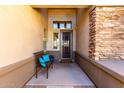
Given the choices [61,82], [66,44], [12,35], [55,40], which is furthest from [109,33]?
[55,40]

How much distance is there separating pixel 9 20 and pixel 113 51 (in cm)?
309

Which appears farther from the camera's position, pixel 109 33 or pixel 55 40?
pixel 55 40

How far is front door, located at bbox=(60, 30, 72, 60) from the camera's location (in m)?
11.4

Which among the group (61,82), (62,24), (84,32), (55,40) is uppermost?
(62,24)

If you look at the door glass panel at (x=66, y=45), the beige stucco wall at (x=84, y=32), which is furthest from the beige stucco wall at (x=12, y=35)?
the door glass panel at (x=66, y=45)

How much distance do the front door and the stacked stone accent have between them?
642 centimetres

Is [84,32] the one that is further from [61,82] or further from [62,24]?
[62,24]

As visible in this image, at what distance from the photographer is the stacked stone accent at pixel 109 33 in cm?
482

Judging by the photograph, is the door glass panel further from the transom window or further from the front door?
the transom window

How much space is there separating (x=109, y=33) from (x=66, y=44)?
662 centimetres

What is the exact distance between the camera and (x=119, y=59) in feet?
15.8

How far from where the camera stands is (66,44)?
1142cm

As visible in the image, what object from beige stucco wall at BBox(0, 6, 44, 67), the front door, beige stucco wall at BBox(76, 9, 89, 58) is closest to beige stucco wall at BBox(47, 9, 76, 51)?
the front door
